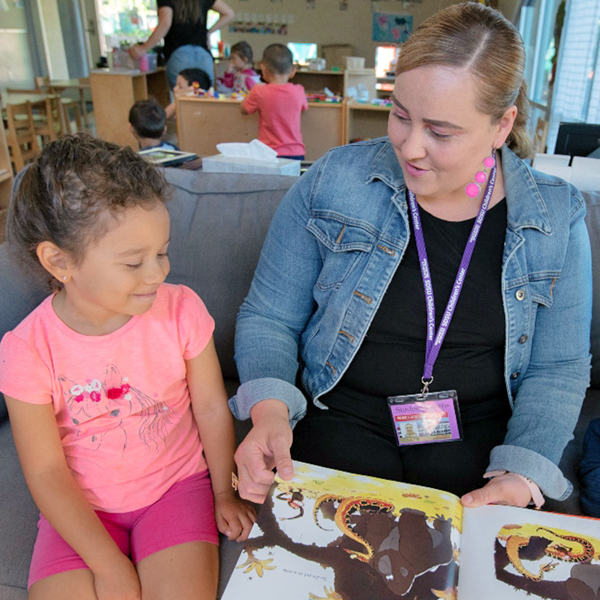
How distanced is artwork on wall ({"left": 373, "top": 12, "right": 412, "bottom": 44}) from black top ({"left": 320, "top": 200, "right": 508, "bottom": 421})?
8.53m

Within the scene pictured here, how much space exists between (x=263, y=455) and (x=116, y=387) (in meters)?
0.29

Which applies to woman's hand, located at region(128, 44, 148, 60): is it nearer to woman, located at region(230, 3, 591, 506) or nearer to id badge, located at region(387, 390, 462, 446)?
woman, located at region(230, 3, 591, 506)

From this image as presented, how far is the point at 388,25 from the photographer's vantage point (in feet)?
28.6

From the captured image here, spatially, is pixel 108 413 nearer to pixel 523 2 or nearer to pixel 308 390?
pixel 308 390

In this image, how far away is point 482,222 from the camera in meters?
1.10

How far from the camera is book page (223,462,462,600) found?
711 mm

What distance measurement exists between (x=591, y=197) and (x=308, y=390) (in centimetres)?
91

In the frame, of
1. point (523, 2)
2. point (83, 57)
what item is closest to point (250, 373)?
point (523, 2)

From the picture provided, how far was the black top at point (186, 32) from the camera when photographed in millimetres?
4676

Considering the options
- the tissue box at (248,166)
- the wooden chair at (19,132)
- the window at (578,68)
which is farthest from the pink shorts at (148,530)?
the wooden chair at (19,132)

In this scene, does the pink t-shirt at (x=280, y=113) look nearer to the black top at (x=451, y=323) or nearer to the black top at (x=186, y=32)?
the black top at (x=186, y=32)

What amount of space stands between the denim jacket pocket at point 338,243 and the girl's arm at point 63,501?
22.5 inches

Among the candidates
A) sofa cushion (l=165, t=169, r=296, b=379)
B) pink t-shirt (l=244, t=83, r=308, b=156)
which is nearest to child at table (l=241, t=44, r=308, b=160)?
pink t-shirt (l=244, t=83, r=308, b=156)

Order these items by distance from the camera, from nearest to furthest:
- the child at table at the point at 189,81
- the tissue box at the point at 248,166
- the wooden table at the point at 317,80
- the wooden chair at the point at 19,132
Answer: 1. the tissue box at the point at 248,166
2. the child at table at the point at 189,81
3. the wooden chair at the point at 19,132
4. the wooden table at the point at 317,80
